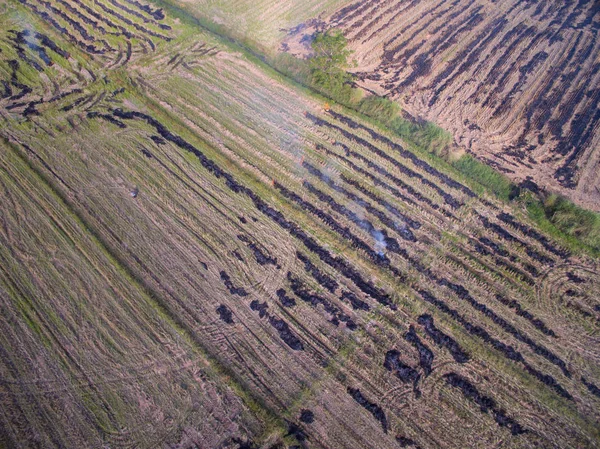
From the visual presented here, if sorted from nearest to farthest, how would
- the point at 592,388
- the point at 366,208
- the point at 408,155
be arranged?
the point at 592,388
the point at 366,208
the point at 408,155

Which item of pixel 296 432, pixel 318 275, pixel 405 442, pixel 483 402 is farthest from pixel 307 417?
pixel 483 402

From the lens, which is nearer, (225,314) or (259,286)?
(225,314)

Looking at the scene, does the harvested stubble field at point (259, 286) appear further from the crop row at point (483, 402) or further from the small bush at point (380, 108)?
the small bush at point (380, 108)

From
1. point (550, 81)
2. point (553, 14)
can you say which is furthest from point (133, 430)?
point (553, 14)

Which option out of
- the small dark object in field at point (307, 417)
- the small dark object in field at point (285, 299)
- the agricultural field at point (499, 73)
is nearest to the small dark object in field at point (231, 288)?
the small dark object in field at point (285, 299)

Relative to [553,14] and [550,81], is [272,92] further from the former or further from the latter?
[553,14]

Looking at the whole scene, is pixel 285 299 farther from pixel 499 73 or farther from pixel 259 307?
pixel 499 73
